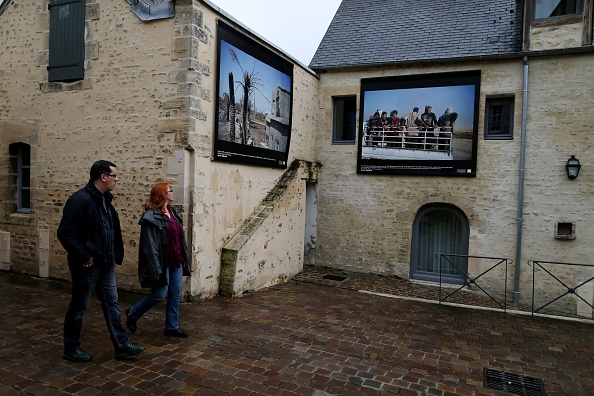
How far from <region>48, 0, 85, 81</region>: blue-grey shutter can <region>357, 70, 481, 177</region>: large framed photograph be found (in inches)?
250

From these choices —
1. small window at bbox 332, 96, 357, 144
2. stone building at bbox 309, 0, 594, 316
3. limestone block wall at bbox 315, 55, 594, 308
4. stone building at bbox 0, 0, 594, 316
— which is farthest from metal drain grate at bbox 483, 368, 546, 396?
small window at bbox 332, 96, 357, 144

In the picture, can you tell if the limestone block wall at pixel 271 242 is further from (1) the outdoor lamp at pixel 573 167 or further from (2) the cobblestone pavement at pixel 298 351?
(1) the outdoor lamp at pixel 573 167

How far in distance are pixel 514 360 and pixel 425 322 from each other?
5.37 feet

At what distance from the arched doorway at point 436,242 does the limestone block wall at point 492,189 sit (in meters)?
0.24

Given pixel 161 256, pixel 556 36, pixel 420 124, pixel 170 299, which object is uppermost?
pixel 556 36

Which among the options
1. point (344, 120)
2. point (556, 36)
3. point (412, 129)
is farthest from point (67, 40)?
point (556, 36)

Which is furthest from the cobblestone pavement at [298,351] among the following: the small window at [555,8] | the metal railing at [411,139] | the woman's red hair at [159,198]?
the small window at [555,8]

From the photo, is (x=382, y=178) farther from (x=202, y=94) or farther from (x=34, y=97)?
(x=34, y=97)

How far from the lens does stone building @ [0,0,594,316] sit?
23.0 feet

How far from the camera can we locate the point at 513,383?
4.41m

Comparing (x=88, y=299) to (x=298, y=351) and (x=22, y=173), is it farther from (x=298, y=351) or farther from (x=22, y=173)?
(x=22, y=173)

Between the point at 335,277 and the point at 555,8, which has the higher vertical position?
the point at 555,8

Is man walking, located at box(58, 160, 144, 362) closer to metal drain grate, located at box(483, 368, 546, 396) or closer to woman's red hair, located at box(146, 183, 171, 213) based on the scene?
woman's red hair, located at box(146, 183, 171, 213)

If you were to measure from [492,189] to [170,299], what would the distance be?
7.57 meters
